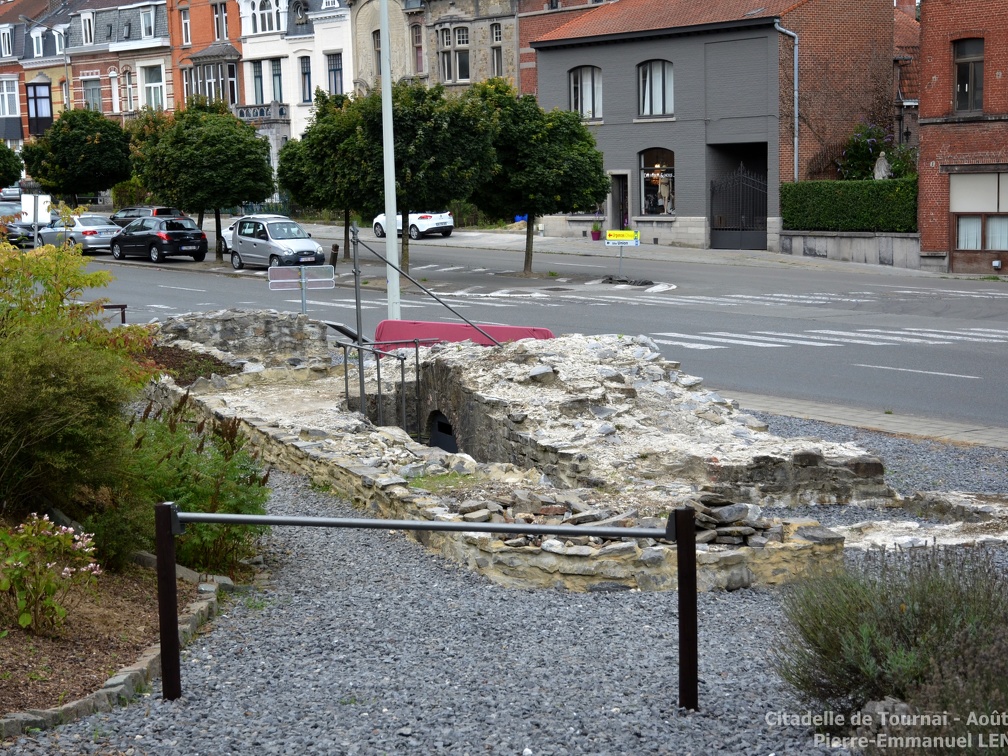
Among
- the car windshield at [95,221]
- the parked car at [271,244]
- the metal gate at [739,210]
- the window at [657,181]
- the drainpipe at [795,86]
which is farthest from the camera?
the car windshield at [95,221]

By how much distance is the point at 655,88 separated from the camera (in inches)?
1885

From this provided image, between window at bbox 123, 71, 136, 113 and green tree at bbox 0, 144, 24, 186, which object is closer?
green tree at bbox 0, 144, 24, 186

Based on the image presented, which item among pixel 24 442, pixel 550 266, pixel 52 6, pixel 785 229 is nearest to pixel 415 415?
pixel 24 442

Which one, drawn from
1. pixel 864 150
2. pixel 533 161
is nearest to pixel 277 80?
pixel 533 161

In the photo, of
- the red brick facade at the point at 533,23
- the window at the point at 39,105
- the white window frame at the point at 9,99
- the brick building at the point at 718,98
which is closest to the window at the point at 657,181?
the brick building at the point at 718,98

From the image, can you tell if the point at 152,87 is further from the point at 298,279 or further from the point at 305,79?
the point at 298,279

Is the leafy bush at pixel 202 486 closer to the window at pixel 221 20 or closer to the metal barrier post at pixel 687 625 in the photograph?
the metal barrier post at pixel 687 625

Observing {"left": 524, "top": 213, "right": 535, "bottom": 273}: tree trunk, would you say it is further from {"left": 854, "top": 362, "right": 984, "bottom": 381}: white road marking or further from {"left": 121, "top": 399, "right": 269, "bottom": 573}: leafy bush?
{"left": 121, "top": 399, "right": 269, "bottom": 573}: leafy bush

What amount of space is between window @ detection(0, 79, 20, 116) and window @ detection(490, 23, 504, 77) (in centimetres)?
3976

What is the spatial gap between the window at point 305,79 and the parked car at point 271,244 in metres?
22.5

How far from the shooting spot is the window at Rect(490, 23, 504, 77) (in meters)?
55.7

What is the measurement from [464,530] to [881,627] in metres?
1.89

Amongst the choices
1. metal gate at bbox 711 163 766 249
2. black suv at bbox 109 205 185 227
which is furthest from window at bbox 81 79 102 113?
metal gate at bbox 711 163 766 249

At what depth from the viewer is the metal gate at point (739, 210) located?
149 ft
